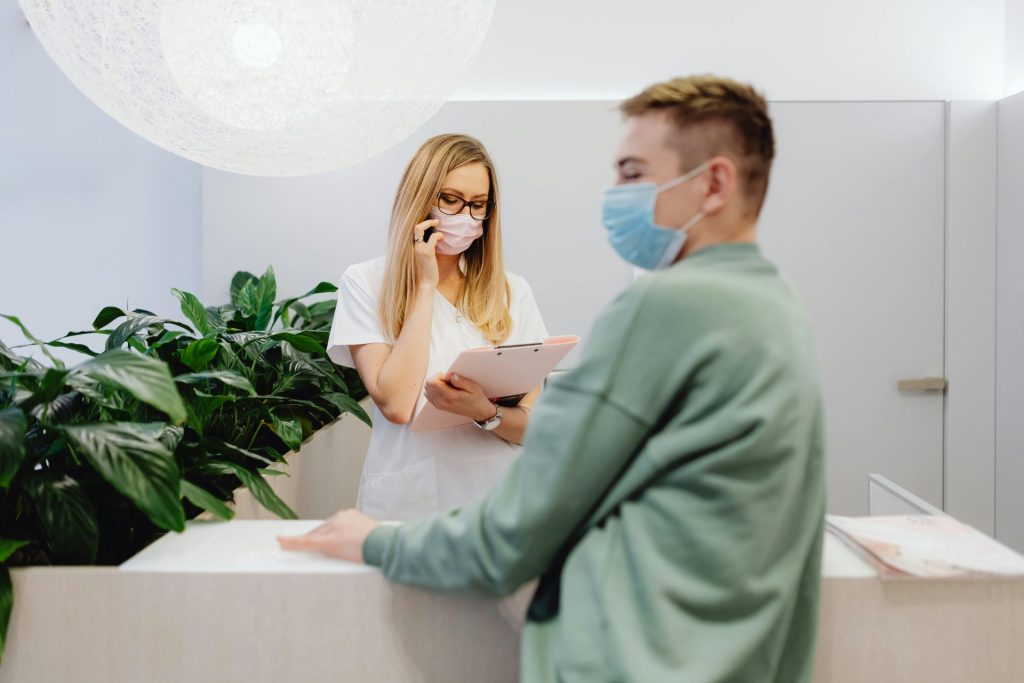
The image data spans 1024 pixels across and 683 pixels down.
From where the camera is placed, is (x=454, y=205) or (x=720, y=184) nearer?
(x=720, y=184)

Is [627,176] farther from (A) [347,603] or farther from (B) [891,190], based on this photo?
(B) [891,190]

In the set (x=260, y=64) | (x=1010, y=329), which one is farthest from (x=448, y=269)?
(x=1010, y=329)

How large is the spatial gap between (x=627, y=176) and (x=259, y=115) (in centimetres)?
101

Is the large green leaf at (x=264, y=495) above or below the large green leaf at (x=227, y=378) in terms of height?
below

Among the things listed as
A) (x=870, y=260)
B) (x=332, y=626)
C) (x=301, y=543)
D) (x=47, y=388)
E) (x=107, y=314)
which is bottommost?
(x=332, y=626)

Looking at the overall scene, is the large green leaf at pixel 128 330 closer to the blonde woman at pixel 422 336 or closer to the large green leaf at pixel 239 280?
the blonde woman at pixel 422 336

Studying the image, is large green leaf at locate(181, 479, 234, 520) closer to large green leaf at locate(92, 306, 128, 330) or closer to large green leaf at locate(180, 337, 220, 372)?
large green leaf at locate(180, 337, 220, 372)

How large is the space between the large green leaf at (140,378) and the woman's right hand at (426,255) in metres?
0.78

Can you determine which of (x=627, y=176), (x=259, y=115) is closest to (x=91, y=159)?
(x=259, y=115)

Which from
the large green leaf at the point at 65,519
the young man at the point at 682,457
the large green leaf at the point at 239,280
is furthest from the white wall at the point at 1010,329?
the large green leaf at the point at 65,519

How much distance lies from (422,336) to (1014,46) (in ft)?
8.50

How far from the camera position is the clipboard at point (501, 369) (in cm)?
164

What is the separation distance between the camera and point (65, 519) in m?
1.31

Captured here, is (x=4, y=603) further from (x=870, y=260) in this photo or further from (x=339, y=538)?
(x=870, y=260)
